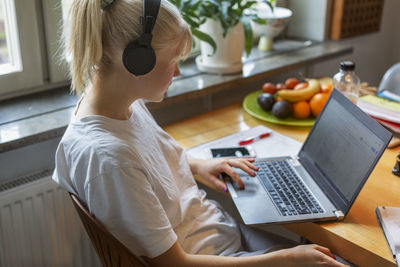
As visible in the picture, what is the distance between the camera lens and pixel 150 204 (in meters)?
0.96

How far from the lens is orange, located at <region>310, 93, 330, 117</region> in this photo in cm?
162

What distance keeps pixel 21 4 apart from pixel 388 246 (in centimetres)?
121

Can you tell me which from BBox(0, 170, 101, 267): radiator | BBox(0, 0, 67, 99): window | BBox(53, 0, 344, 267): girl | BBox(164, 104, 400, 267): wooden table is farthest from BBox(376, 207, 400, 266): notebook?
BBox(0, 0, 67, 99): window

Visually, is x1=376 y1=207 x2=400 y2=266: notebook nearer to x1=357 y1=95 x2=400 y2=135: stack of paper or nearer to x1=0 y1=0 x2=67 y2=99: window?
x1=357 y1=95 x2=400 y2=135: stack of paper

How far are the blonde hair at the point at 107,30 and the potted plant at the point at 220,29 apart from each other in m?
0.68

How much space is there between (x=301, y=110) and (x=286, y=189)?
18.9 inches

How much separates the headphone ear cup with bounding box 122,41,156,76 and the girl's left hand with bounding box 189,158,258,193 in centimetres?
41

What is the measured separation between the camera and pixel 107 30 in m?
1.00

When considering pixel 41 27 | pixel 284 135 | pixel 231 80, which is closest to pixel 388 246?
pixel 284 135

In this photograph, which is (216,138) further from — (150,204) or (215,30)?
(150,204)

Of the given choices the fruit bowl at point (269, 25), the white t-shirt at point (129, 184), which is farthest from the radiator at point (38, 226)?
the fruit bowl at point (269, 25)

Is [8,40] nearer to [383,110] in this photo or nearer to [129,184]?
[129,184]

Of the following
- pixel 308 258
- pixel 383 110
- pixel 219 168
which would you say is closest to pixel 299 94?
pixel 383 110

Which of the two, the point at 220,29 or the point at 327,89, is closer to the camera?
the point at 327,89
